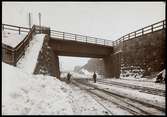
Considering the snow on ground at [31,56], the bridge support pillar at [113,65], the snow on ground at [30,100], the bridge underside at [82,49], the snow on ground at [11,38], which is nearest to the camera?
the snow on ground at [30,100]

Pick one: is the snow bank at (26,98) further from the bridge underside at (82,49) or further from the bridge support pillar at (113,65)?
the bridge support pillar at (113,65)

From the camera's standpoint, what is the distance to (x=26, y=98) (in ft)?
→ 31.0

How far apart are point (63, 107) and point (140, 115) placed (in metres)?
3.51

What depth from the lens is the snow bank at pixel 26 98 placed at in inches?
330

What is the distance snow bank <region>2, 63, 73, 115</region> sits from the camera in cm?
838

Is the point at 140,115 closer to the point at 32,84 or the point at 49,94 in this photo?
the point at 49,94

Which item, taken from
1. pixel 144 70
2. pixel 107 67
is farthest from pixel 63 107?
pixel 107 67

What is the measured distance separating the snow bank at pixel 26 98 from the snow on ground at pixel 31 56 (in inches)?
180

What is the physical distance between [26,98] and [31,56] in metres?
10.3

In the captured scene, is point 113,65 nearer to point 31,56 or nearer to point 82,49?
point 82,49

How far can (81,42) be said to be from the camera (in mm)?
33094

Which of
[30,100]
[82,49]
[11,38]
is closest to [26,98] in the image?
[30,100]

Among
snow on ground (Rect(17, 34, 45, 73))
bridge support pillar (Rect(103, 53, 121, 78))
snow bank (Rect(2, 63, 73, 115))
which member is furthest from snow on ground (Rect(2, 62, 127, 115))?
bridge support pillar (Rect(103, 53, 121, 78))

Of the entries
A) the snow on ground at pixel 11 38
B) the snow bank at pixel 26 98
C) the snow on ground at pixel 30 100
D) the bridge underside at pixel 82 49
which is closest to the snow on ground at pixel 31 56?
the snow on ground at pixel 11 38
